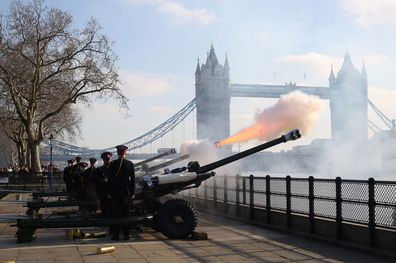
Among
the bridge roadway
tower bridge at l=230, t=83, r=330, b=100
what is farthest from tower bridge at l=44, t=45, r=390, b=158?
the bridge roadway

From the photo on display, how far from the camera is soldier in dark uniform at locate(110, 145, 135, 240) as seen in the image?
1181 centimetres

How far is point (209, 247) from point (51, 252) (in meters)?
2.72

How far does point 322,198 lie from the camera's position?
12.3 metres

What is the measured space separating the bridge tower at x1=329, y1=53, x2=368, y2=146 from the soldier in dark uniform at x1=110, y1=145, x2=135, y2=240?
30920 millimetres

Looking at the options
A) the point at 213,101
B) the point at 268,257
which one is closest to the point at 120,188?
the point at 268,257

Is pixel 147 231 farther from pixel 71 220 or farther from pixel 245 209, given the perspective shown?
pixel 245 209

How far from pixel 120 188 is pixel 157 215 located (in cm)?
95

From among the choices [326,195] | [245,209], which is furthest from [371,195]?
[245,209]

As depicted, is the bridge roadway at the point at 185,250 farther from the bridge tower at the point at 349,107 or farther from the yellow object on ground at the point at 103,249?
the bridge tower at the point at 349,107

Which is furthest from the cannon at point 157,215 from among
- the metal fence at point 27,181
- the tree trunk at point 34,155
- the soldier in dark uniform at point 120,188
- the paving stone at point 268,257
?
the tree trunk at point 34,155

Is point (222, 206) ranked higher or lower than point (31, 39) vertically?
lower

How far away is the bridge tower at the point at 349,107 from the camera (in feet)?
139

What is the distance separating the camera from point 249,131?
18.7 meters

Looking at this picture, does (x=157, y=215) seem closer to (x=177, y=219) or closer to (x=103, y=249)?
(x=177, y=219)
